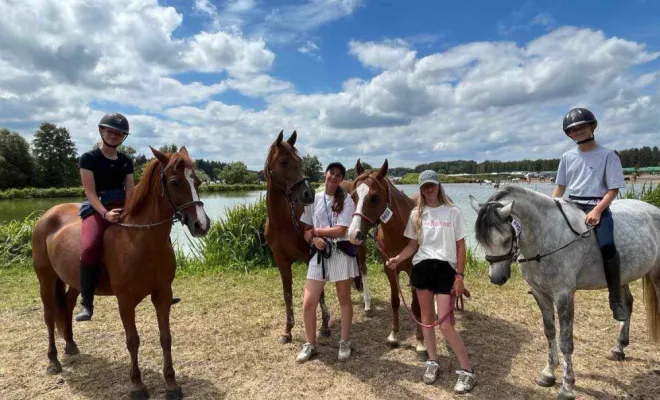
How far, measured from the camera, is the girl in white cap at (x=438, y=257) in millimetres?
3209

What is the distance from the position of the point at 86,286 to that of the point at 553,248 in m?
4.04

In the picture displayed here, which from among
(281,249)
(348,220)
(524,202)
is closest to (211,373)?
(281,249)

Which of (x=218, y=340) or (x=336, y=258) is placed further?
(x=218, y=340)

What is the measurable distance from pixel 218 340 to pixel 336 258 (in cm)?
202

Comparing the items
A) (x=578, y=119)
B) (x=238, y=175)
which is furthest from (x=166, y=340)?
(x=238, y=175)

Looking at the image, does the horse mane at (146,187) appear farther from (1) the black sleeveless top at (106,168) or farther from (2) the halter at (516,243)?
(2) the halter at (516,243)

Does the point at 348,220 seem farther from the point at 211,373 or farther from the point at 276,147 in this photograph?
the point at 211,373

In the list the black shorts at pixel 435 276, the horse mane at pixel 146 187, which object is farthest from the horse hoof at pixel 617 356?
the horse mane at pixel 146 187

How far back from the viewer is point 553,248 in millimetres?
3186

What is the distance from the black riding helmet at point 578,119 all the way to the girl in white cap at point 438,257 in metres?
1.35

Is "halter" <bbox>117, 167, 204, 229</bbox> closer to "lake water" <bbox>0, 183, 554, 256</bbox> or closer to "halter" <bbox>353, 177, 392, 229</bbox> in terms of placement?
"halter" <bbox>353, 177, 392, 229</bbox>

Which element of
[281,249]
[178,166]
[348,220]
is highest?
[178,166]

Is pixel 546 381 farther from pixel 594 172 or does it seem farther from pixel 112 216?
pixel 112 216

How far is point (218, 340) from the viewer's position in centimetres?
461
